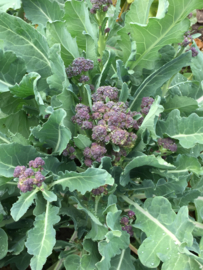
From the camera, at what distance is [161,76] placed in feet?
3.80

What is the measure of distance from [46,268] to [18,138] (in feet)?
Result: 3.16

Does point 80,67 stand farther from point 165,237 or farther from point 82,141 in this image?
point 165,237

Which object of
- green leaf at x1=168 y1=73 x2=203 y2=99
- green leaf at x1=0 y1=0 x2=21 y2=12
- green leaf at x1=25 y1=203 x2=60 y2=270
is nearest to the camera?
green leaf at x1=25 y1=203 x2=60 y2=270

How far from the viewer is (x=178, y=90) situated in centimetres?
141

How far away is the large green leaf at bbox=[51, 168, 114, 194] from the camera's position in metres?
0.80

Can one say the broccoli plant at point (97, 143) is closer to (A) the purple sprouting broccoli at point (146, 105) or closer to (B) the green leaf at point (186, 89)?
(A) the purple sprouting broccoli at point (146, 105)

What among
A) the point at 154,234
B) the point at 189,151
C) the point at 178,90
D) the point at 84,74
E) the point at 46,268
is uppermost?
the point at 84,74

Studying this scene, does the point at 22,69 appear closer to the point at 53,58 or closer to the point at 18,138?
the point at 53,58

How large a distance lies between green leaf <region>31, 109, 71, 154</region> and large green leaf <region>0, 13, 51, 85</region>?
0.39m

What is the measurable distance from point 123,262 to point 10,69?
103 centimetres

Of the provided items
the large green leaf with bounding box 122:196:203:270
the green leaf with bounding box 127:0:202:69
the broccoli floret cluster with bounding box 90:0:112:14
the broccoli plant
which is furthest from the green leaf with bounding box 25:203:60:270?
the broccoli floret cluster with bounding box 90:0:112:14

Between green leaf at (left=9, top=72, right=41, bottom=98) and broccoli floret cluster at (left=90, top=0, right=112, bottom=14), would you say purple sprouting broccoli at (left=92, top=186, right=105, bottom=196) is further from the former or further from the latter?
broccoli floret cluster at (left=90, top=0, right=112, bottom=14)

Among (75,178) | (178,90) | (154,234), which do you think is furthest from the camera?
(178,90)

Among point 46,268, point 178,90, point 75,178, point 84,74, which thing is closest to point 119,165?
point 75,178
